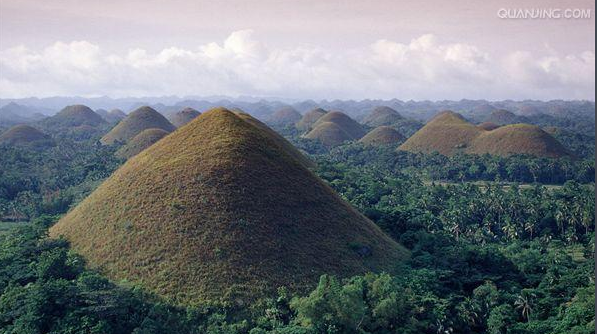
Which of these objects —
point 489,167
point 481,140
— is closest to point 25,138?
point 481,140

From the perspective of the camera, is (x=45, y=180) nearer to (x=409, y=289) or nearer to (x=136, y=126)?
(x=136, y=126)

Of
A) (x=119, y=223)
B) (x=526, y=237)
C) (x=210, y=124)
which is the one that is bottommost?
(x=526, y=237)

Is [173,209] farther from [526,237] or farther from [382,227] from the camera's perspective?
[526,237]

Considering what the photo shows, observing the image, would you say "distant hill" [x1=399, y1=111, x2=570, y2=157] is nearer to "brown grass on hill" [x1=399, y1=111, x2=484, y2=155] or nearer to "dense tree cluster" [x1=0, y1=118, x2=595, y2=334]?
"brown grass on hill" [x1=399, y1=111, x2=484, y2=155]

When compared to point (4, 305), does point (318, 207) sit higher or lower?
higher

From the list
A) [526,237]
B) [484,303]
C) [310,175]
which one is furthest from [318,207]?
[526,237]

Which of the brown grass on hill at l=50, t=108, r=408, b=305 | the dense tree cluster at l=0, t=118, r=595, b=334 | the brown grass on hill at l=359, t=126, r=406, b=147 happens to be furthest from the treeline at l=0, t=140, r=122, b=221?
the brown grass on hill at l=359, t=126, r=406, b=147
